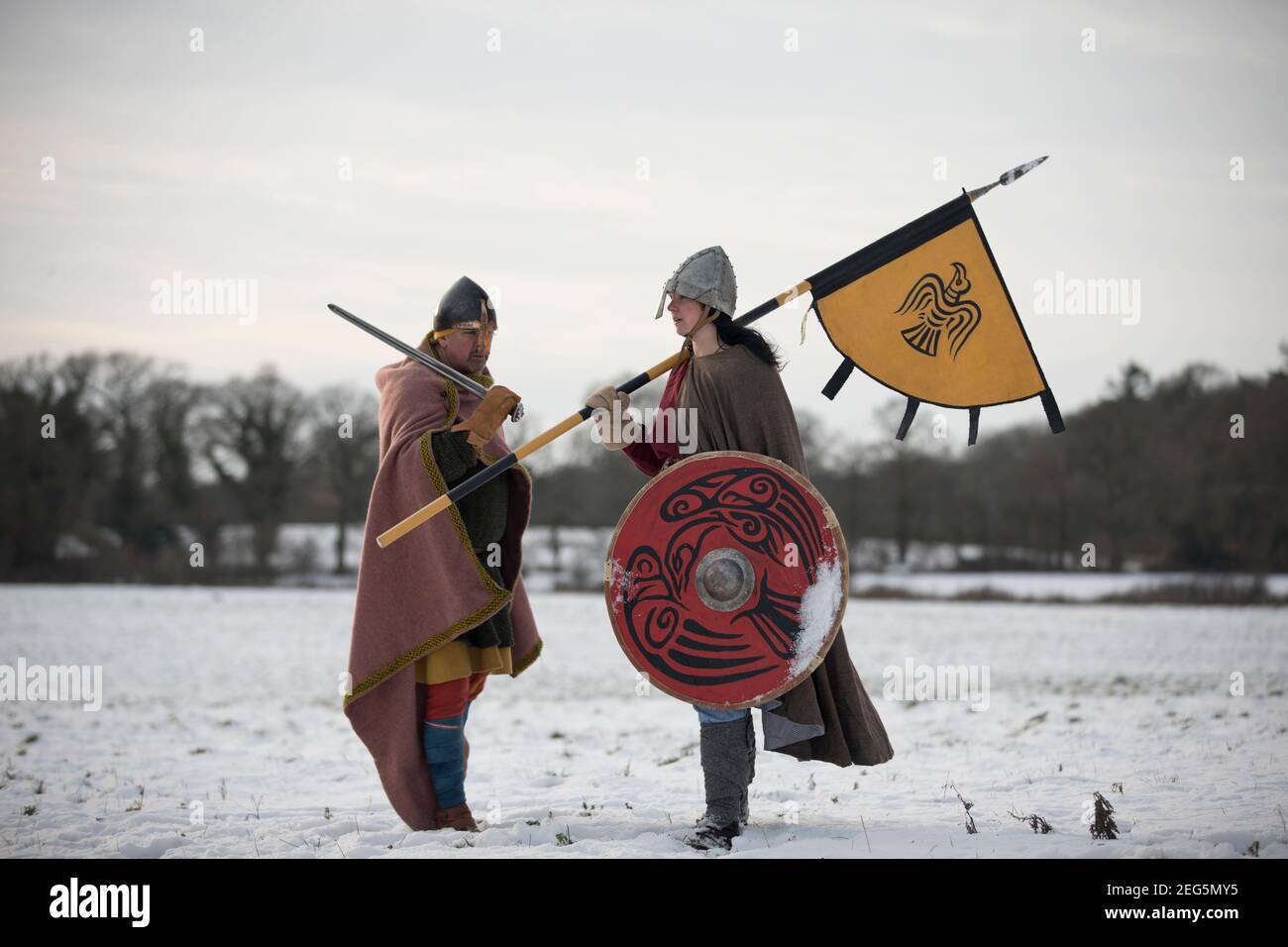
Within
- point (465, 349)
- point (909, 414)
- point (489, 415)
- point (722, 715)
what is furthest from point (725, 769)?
point (465, 349)

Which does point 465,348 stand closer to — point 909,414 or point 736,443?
point 736,443

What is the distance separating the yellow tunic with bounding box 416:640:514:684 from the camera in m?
4.61

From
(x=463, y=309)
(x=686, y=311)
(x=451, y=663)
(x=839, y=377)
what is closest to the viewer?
(x=686, y=311)

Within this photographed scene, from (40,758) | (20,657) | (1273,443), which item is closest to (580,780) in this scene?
(40,758)

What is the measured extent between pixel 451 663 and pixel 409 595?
32 cm

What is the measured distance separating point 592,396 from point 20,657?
471 inches

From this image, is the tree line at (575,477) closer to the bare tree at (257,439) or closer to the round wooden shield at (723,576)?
the bare tree at (257,439)

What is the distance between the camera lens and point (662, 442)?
440 centimetres

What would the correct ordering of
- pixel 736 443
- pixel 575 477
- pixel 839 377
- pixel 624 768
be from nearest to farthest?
1. pixel 736 443
2. pixel 839 377
3. pixel 624 768
4. pixel 575 477

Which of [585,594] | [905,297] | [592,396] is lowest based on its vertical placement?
[585,594]

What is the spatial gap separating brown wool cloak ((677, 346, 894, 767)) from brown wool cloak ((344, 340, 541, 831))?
0.98 meters

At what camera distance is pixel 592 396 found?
14.1ft

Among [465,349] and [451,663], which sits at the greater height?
[465,349]
